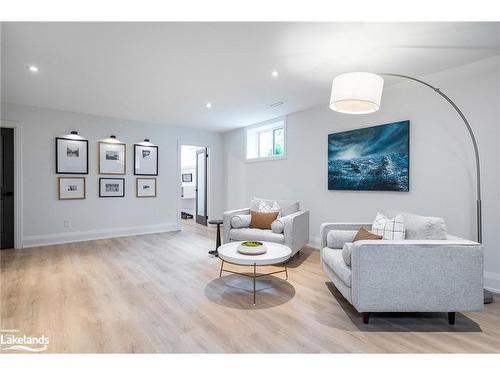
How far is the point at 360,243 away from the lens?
81.7 inches

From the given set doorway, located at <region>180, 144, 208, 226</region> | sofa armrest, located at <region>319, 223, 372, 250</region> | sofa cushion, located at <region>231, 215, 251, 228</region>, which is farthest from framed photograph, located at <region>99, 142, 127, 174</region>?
sofa armrest, located at <region>319, 223, 372, 250</region>

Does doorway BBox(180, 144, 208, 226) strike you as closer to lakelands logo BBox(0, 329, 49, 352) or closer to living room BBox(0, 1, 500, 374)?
living room BBox(0, 1, 500, 374)

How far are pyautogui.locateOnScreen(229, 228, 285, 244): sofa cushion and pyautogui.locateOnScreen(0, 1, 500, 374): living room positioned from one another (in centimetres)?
2

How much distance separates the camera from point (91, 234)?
514 cm

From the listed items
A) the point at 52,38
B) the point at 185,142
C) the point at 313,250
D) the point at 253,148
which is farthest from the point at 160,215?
the point at 52,38

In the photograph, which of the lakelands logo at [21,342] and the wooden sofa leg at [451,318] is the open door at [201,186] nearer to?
the lakelands logo at [21,342]

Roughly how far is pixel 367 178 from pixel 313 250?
4.78 feet

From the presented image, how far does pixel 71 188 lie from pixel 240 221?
10.8 ft

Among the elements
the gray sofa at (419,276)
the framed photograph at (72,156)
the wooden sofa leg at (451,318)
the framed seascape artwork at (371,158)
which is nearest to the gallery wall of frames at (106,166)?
the framed photograph at (72,156)

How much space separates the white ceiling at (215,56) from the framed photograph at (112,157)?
1.24 metres

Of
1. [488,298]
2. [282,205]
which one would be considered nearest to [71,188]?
[282,205]

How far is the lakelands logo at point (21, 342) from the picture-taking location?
1.81 metres
